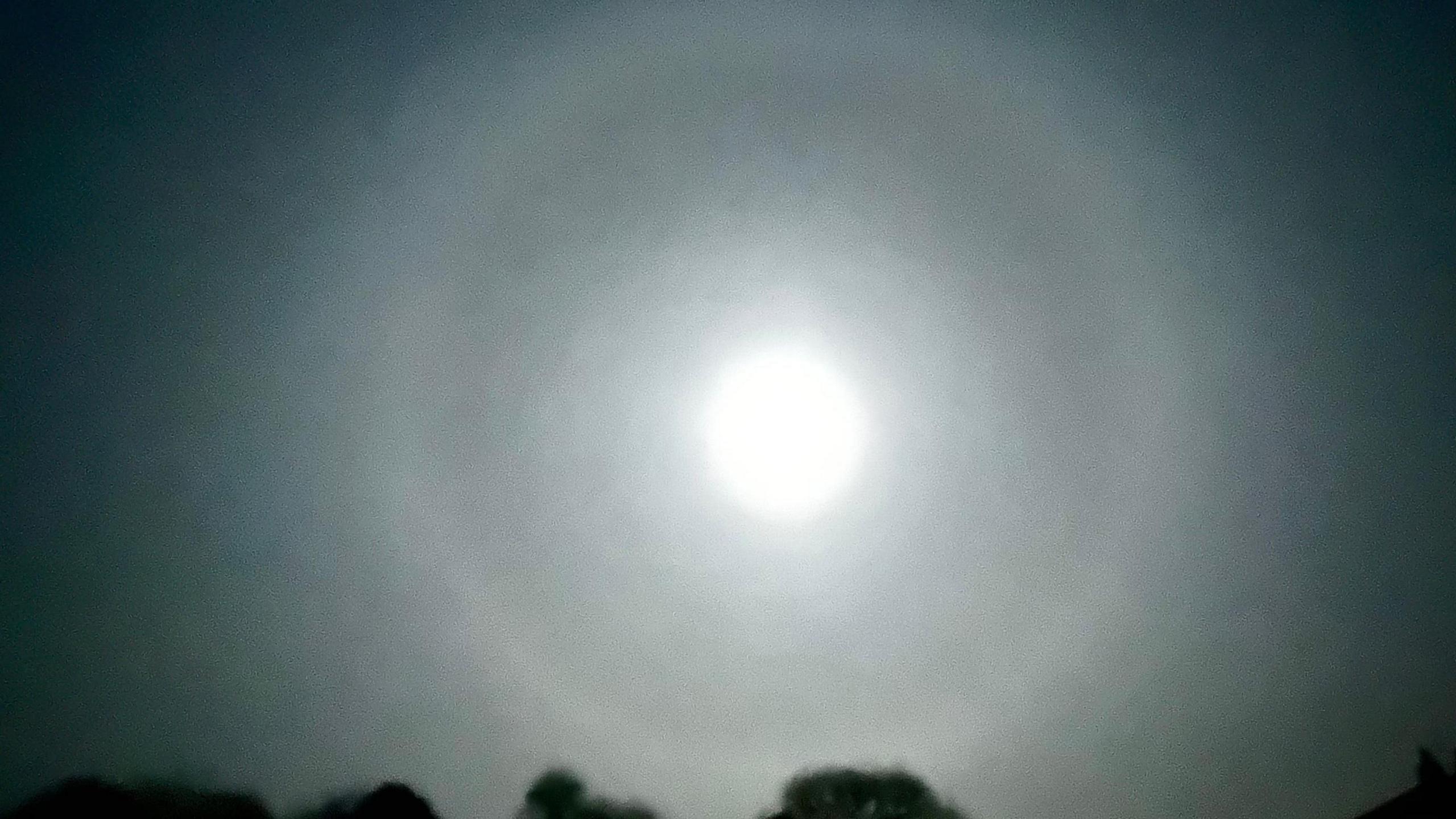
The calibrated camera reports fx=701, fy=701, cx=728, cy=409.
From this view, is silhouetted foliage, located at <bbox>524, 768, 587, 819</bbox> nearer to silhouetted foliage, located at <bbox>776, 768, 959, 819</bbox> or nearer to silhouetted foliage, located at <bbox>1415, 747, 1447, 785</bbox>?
silhouetted foliage, located at <bbox>776, 768, 959, 819</bbox>

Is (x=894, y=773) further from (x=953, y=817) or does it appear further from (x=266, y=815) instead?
(x=266, y=815)

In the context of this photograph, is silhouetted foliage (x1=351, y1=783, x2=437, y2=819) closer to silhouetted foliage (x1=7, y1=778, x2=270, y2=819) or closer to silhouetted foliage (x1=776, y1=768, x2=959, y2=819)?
silhouetted foliage (x1=7, y1=778, x2=270, y2=819)

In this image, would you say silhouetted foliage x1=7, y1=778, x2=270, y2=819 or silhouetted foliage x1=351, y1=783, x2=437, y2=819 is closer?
silhouetted foliage x1=7, y1=778, x2=270, y2=819

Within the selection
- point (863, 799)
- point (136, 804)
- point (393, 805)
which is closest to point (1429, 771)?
point (863, 799)

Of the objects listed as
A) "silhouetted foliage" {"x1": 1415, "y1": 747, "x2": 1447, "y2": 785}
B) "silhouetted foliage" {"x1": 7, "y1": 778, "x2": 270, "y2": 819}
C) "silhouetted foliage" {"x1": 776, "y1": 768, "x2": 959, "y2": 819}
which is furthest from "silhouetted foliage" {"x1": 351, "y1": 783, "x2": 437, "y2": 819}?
"silhouetted foliage" {"x1": 1415, "y1": 747, "x2": 1447, "y2": 785}

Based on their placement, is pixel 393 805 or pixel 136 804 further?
pixel 393 805

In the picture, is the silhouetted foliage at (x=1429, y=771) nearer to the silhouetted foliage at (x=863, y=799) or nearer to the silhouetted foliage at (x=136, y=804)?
the silhouetted foliage at (x=863, y=799)

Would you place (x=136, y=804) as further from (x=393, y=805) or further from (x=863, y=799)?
(x=863, y=799)

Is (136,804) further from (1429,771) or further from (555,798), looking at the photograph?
(1429,771)

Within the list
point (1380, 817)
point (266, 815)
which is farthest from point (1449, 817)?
point (266, 815)

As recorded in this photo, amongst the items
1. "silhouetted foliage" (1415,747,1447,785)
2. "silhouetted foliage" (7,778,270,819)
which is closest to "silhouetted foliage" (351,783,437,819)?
"silhouetted foliage" (7,778,270,819)

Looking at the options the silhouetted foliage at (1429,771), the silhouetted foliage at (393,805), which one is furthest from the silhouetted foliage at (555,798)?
the silhouetted foliage at (1429,771)
